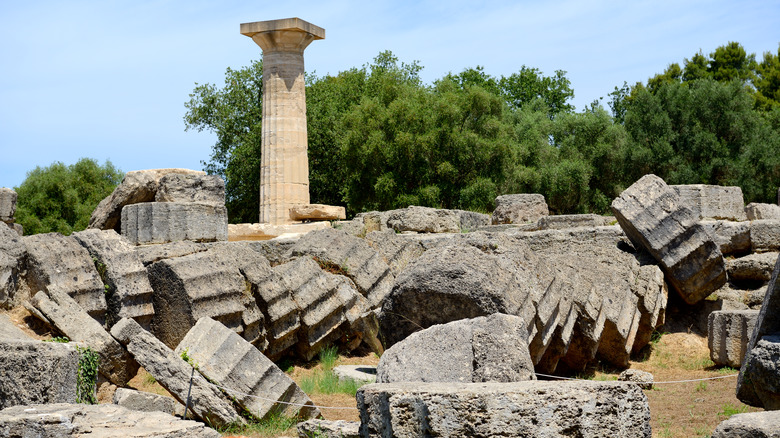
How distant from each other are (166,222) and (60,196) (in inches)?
1007

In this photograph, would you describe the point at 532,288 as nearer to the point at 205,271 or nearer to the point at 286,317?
the point at 286,317

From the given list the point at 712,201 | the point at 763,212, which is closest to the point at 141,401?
the point at 712,201

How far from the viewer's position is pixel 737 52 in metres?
33.2

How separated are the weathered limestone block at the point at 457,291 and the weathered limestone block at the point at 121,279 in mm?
2390

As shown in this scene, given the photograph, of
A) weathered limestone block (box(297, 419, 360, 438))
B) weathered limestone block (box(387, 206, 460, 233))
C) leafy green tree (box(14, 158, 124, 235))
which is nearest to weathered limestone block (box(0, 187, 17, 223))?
weathered limestone block (box(387, 206, 460, 233))

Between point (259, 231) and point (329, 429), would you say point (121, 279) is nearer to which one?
point (329, 429)

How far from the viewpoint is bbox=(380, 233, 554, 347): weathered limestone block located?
6773 millimetres

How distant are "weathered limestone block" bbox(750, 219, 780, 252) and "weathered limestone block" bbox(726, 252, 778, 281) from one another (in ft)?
0.36

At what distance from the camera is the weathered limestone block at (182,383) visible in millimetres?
6160

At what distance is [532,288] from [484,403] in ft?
12.4

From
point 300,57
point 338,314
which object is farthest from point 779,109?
point 338,314

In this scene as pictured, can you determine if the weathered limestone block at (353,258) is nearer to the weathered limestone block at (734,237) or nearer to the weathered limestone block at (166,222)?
the weathered limestone block at (166,222)

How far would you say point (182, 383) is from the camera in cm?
619

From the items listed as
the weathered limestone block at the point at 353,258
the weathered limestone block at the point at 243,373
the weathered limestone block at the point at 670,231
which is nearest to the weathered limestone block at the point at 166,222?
the weathered limestone block at the point at 353,258
